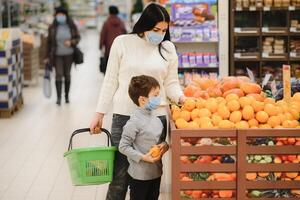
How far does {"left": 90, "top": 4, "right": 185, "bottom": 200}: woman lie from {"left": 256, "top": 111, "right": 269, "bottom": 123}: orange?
63 centimetres

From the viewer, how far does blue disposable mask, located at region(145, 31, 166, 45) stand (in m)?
4.08

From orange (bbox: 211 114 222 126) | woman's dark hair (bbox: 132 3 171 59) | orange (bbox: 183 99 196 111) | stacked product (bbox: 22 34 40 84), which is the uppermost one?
woman's dark hair (bbox: 132 3 171 59)

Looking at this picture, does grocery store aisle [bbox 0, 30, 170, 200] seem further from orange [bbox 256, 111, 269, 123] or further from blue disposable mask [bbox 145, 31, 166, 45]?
blue disposable mask [bbox 145, 31, 166, 45]

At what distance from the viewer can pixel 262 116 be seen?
3838 millimetres

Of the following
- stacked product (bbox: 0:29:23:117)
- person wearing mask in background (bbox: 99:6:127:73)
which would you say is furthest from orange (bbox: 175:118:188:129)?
person wearing mask in background (bbox: 99:6:127:73)

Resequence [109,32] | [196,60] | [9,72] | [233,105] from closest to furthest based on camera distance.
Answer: [233,105], [196,60], [9,72], [109,32]

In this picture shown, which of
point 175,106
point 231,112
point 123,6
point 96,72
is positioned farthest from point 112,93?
point 123,6

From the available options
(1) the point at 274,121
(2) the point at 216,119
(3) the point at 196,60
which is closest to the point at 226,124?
(2) the point at 216,119

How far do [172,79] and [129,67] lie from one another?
36cm

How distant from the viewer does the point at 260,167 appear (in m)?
3.60

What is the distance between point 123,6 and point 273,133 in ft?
82.7

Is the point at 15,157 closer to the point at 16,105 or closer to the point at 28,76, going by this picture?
the point at 16,105

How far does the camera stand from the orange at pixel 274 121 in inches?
150

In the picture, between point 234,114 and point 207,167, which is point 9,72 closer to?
point 234,114
